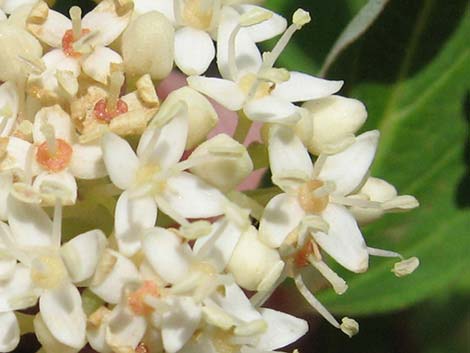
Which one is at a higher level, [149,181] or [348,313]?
[149,181]

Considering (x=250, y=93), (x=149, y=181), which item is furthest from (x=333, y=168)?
(x=149, y=181)

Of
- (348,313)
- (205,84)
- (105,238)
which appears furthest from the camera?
(348,313)

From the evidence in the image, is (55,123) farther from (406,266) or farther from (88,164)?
(406,266)

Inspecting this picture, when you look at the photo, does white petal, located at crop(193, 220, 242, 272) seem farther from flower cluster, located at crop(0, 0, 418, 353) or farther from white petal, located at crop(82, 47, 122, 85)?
white petal, located at crop(82, 47, 122, 85)

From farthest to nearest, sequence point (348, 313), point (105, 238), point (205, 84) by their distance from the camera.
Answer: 1. point (348, 313)
2. point (205, 84)
3. point (105, 238)

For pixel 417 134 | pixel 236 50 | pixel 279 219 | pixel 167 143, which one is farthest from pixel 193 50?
pixel 417 134

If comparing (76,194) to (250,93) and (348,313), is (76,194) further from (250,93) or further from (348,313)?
(348,313)
